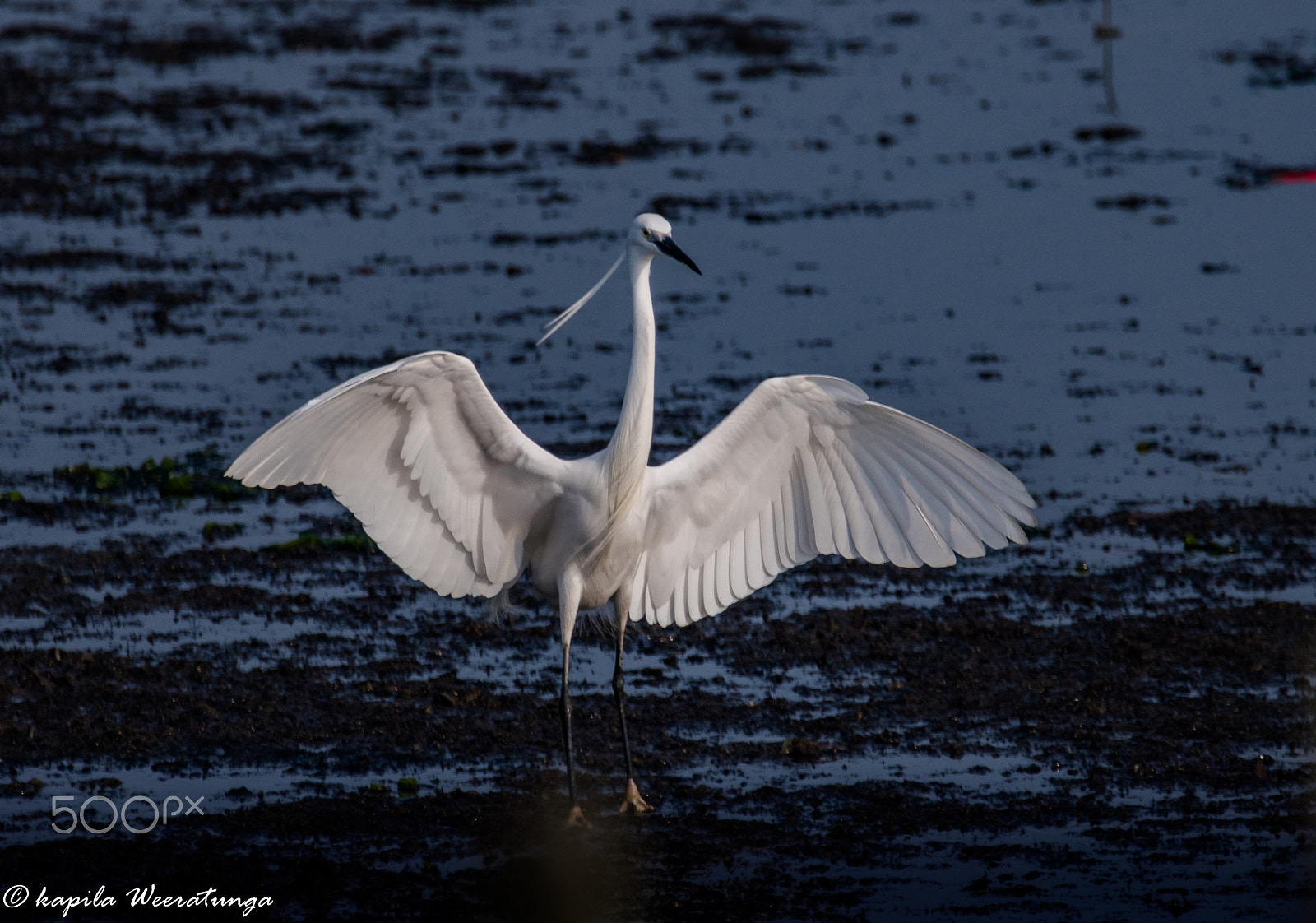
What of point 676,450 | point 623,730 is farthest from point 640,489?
point 676,450

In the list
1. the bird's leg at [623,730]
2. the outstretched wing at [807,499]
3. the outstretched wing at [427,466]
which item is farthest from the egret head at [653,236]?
the bird's leg at [623,730]

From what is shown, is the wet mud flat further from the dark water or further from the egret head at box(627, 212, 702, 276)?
the egret head at box(627, 212, 702, 276)

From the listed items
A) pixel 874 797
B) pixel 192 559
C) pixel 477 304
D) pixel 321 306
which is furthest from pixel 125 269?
pixel 874 797

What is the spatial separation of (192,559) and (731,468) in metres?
3.38

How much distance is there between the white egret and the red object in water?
1168 cm

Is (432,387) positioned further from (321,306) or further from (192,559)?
(321,306)

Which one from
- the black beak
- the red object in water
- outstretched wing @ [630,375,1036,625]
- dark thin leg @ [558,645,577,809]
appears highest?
the black beak

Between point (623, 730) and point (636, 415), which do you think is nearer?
point (636, 415)

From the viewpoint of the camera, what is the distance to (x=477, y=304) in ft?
43.9

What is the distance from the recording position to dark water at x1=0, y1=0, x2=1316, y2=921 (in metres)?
5.98

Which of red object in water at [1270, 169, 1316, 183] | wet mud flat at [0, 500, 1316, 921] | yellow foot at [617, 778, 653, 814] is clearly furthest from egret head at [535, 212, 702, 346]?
red object in water at [1270, 169, 1316, 183]

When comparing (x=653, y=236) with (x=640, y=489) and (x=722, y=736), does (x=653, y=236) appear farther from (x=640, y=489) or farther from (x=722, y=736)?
(x=722, y=736)

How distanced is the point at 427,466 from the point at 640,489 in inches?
33.7

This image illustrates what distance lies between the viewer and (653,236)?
6.34m
